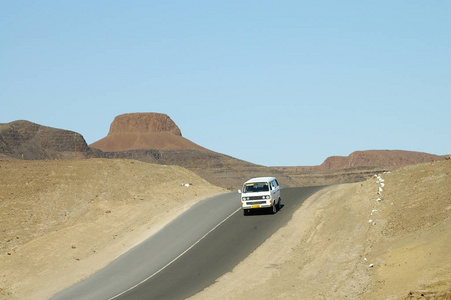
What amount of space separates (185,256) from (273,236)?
5.10m

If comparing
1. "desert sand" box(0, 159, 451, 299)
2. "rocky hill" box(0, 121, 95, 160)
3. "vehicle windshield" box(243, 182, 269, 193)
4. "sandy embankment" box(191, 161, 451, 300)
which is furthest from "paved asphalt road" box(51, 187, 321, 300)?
"rocky hill" box(0, 121, 95, 160)

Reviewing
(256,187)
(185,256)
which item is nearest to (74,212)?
(256,187)

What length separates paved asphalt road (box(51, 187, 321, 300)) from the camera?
26.9 m

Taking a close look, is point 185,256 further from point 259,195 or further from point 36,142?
point 36,142

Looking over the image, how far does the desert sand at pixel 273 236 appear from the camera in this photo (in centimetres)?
2377

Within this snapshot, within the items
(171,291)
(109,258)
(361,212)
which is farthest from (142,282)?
(361,212)

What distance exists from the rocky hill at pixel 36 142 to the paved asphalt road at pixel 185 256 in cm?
12252

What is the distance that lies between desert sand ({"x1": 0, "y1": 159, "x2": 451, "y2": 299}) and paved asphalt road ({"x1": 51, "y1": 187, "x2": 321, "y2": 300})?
98 centimetres

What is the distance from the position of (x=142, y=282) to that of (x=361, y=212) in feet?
42.0

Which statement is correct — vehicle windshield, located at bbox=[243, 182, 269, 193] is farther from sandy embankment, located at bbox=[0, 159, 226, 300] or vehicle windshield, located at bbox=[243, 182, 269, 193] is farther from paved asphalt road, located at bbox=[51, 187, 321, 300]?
sandy embankment, located at bbox=[0, 159, 226, 300]

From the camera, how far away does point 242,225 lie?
36.5 meters

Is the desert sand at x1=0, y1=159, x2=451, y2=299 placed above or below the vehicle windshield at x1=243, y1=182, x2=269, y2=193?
below

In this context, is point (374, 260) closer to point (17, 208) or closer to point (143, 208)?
point (143, 208)

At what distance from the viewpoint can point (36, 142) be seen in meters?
181
